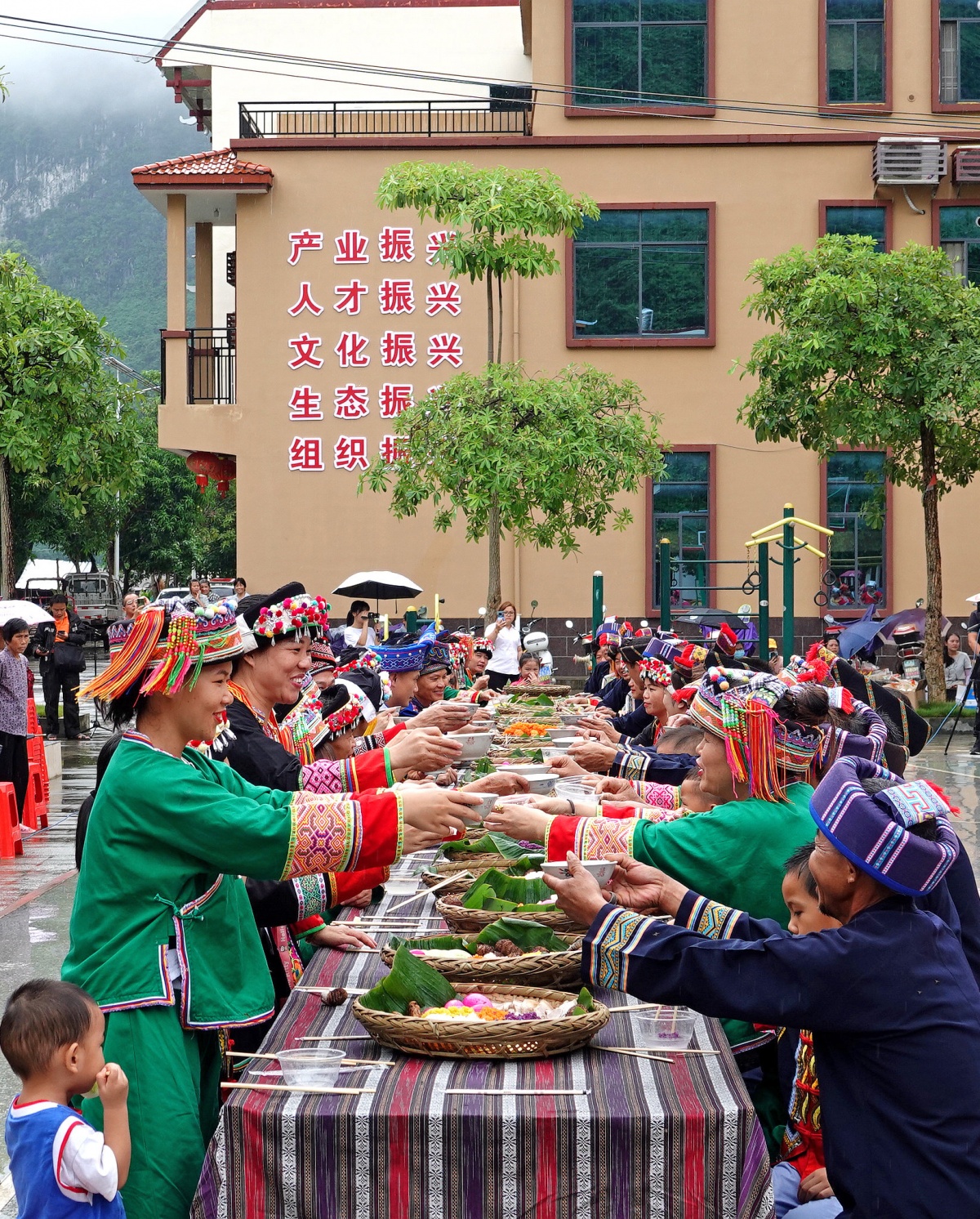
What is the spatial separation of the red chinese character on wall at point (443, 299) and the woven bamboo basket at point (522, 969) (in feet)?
65.6

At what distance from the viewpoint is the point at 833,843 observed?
2572mm

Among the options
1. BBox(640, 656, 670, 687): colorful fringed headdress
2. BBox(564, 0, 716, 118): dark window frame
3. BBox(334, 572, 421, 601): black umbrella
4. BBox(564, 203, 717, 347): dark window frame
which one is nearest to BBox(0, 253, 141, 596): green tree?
BBox(334, 572, 421, 601): black umbrella

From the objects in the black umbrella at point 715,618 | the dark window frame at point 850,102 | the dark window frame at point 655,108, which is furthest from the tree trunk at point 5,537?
the dark window frame at point 850,102

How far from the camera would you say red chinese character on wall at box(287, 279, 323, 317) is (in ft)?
74.3

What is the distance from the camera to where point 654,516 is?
73.6 ft

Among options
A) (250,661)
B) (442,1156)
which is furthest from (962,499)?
(442,1156)

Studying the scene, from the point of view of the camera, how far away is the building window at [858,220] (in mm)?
22391

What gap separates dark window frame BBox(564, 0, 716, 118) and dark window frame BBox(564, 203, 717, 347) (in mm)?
1387

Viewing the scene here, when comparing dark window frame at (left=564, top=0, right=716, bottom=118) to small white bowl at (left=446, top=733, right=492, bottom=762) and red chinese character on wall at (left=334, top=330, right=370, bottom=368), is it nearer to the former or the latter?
red chinese character on wall at (left=334, top=330, right=370, bottom=368)

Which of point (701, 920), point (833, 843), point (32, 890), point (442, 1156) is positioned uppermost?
point (833, 843)

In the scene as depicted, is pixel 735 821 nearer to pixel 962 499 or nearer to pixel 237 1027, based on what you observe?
pixel 237 1027

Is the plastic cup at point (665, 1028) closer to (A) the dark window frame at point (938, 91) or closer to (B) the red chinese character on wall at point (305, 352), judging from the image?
(B) the red chinese character on wall at point (305, 352)

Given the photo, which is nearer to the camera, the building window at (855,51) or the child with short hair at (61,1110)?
the child with short hair at (61,1110)

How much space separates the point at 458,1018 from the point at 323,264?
2093 cm
